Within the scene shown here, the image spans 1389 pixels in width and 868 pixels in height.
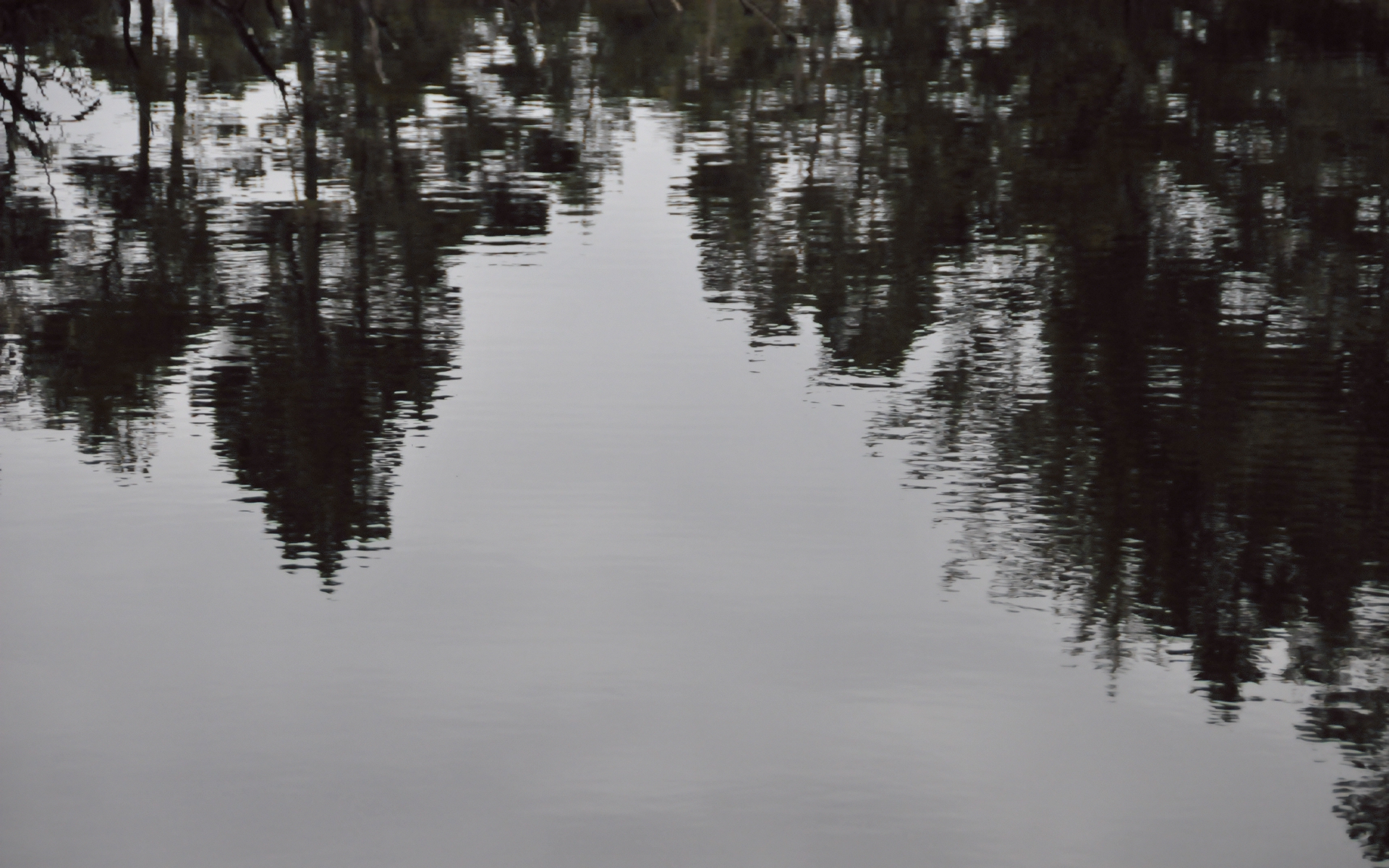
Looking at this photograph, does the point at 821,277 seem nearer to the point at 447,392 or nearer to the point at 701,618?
the point at 447,392

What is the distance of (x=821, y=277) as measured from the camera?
18.3m

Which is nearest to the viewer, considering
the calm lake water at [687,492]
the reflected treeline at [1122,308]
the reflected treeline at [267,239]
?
the calm lake water at [687,492]

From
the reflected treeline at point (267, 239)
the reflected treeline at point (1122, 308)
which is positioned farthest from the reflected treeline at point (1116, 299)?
the reflected treeline at point (267, 239)

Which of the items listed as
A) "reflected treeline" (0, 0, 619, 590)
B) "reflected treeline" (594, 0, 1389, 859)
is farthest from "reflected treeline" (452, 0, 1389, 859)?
"reflected treeline" (0, 0, 619, 590)

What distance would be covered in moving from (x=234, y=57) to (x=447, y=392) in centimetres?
2420

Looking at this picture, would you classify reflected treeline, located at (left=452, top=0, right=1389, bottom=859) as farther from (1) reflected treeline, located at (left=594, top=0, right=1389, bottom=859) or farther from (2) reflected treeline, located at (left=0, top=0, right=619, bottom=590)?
(2) reflected treeline, located at (left=0, top=0, right=619, bottom=590)

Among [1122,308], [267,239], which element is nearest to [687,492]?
[1122,308]

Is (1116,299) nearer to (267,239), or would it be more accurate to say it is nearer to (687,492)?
(687,492)

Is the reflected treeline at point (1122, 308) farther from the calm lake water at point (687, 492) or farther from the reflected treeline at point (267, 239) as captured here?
the reflected treeline at point (267, 239)

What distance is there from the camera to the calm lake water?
8.68m

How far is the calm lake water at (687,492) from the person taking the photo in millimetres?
8680

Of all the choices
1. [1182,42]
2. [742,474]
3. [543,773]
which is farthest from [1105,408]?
[1182,42]

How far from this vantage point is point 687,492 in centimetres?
1205

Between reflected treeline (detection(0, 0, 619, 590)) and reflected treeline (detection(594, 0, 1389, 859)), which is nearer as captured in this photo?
reflected treeline (detection(594, 0, 1389, 859))
